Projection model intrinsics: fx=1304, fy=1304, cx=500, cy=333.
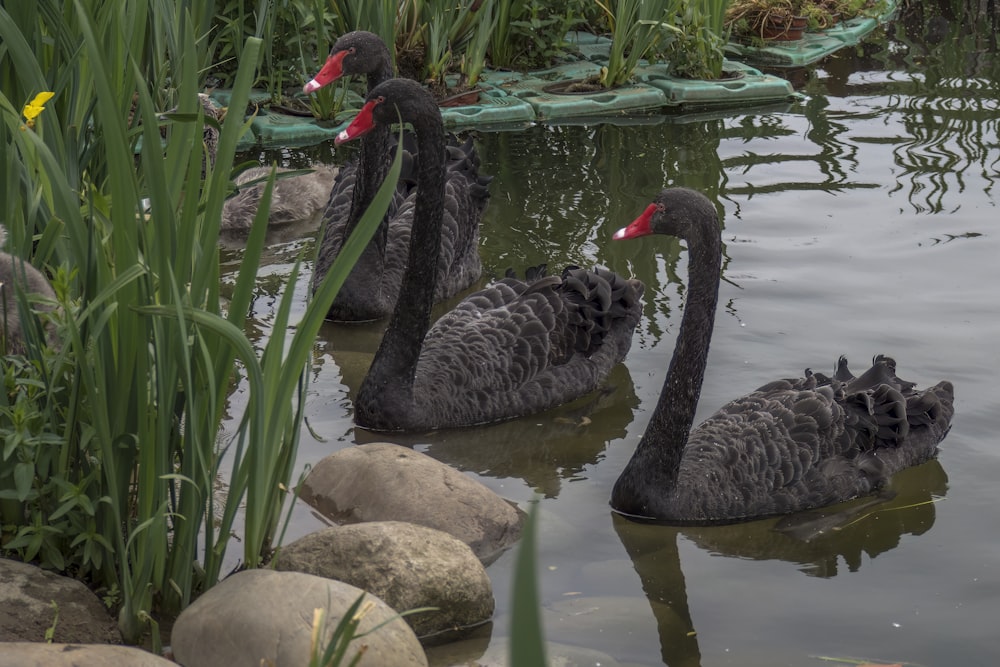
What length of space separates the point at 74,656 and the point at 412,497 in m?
1.36

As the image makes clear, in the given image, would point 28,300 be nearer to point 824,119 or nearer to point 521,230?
point 521,230

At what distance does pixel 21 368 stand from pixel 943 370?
3.64 meters

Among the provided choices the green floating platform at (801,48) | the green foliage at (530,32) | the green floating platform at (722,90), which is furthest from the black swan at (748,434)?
the green floating platform at (801,48)

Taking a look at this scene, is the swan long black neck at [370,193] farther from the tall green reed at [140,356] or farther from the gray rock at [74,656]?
the gray rock at [74,656]

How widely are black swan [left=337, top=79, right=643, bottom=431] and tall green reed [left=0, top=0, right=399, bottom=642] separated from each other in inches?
59.7

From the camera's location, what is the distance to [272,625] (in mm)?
2840

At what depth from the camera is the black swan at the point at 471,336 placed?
4.70 meters

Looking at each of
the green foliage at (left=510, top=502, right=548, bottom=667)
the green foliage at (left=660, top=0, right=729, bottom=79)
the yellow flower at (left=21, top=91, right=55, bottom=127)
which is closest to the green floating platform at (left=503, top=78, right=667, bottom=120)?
the green foliage at (left=660, top=0, right=729, bottom=79)

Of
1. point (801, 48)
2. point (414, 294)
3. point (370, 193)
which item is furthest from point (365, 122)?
point (801, 48)

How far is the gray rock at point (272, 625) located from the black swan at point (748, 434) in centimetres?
132

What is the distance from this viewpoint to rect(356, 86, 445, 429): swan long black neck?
4.67m

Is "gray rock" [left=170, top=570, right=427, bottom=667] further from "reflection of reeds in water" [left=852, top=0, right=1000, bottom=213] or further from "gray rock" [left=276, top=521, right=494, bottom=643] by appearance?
"reflection of reeds in water" [left=852, top=0, right=1000, bottom=213]

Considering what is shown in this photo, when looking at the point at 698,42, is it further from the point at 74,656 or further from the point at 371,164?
the point at 74,656

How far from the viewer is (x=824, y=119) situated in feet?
28.7
